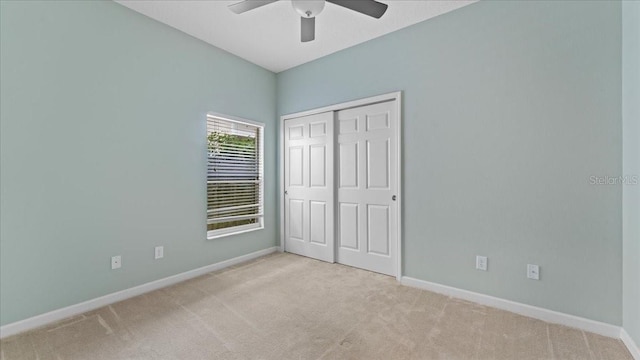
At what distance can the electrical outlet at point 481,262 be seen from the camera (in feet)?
8.34

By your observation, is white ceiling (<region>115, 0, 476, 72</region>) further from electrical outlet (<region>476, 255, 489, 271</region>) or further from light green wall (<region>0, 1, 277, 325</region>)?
electrical outlet (<region>476, 255, 489, 271</region>)

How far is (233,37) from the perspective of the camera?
3207 millimetres

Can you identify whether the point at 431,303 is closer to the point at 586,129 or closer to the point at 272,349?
the point at 272,349

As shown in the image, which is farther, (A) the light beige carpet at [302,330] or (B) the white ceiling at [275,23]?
(B) the white ceiling at [275,23]

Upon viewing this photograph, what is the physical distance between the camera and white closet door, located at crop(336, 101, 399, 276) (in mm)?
3189

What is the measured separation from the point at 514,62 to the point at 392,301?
94.3 inches

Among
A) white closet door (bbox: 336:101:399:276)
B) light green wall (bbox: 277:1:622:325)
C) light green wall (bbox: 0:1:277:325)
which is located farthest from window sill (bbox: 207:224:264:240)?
light green wall (bbox: 277:1:622:325)

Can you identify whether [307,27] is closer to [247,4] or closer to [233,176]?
[247,4]

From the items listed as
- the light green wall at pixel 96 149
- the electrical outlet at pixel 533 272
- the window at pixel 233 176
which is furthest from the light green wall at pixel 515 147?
the light green wall at pixel 96 149

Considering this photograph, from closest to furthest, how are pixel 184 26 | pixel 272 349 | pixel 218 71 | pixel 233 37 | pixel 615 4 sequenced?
pixel 272 349
pixel 615 4
pixel 184 26
pixel 233 37
pixel 218 71

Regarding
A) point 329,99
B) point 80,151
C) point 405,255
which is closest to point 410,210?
point 405,255
